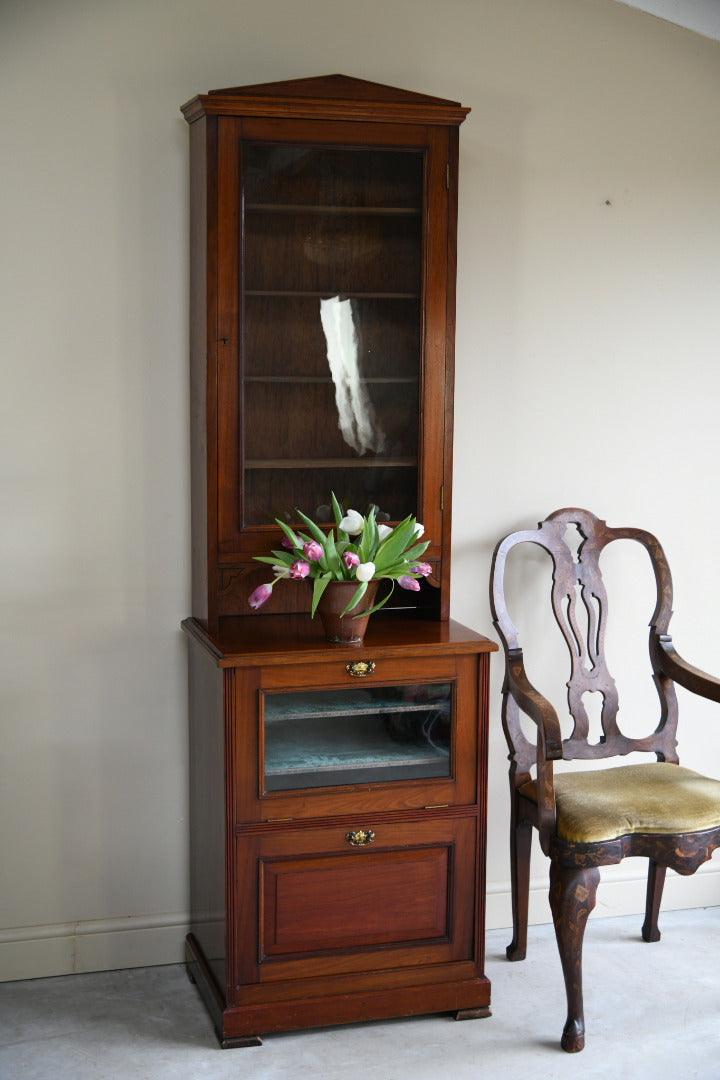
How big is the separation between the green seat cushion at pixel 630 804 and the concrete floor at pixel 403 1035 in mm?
492

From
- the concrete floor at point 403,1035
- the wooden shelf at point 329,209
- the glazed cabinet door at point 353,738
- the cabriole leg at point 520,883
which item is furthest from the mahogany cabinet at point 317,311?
the concrete floor at point 403,1035

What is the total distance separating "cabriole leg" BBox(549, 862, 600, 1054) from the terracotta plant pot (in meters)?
0.70

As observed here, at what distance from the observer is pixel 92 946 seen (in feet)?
9.25

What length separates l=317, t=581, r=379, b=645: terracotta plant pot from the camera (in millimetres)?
2484

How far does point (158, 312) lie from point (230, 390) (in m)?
0.34

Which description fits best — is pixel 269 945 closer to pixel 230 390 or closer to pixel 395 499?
pixel 395 499

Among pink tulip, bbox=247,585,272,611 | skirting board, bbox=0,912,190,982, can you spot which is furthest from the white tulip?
skirting board, bbox=0,912,190,982

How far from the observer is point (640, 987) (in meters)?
2.79

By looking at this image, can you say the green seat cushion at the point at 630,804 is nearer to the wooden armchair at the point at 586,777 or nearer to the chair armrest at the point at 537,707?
the wooden armchair at the point at 586,777

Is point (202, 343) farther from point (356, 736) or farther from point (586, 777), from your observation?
point (586, 777)

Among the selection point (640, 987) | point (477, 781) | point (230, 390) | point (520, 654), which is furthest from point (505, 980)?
point (230, 390)

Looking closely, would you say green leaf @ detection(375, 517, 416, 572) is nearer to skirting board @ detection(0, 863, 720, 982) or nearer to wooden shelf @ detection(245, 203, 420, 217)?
wooden shelf @ detection(245, 203, 420, 217)

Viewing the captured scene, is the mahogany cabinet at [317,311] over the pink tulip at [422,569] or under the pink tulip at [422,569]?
over

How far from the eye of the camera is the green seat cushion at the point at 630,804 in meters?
2.49
